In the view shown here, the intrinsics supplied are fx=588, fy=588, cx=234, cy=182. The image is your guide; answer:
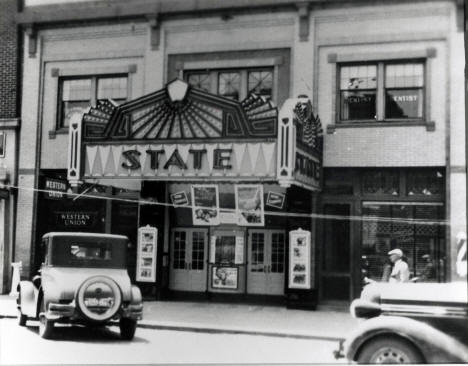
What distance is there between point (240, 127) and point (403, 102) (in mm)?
2271

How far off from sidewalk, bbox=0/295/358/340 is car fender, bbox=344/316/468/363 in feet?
3.13

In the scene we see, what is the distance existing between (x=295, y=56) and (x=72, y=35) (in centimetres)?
303

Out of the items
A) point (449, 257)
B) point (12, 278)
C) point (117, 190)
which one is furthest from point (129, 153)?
point (449, 257)

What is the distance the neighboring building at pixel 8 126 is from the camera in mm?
7727

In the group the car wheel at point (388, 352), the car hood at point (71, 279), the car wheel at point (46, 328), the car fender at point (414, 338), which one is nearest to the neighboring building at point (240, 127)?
the car hood at point (71, 279)

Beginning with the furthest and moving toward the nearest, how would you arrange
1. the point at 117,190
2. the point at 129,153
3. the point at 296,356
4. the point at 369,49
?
the point at 129,153, the point at 117,190, the point at 369,49, the point at 296,356

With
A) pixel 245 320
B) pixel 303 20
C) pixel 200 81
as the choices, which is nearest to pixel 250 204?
pixel 245 320

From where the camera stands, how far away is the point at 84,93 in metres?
8.16

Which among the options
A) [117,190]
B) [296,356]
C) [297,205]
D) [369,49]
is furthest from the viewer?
[297,205]

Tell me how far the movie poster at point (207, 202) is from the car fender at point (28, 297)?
2.27 metres

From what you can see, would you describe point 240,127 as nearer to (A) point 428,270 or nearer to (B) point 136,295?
(B) point 136,295

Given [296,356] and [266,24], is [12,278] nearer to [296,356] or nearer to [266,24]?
[296,356]

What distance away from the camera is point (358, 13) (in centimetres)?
745

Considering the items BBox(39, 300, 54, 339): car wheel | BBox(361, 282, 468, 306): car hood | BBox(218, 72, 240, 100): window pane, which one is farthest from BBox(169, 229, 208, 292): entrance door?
BBox(361, 282, 468, 306): car hood
